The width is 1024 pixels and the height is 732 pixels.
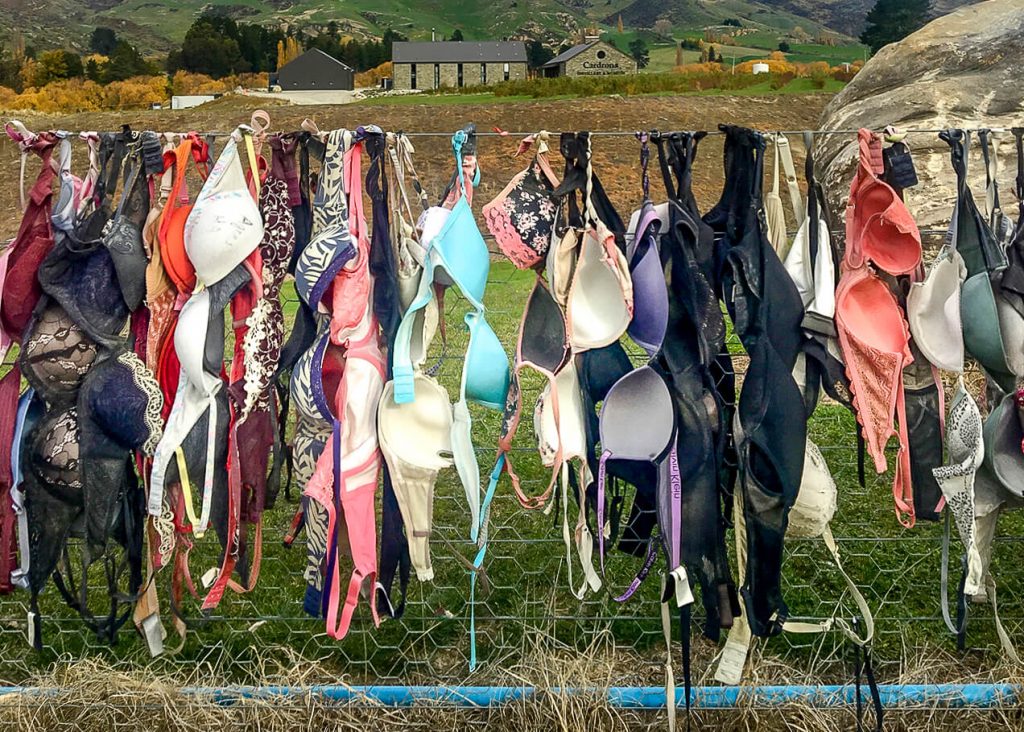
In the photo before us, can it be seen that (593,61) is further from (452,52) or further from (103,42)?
(103,42)

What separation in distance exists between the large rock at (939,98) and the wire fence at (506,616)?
2.19 metres

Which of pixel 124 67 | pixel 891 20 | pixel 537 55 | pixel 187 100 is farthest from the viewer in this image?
pixel 537 55

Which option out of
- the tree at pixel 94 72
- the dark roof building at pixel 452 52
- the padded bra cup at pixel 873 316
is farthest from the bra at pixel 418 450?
the dark roof building at pixel 452 52

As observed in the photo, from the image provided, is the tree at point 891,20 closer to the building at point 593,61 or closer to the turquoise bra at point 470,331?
the building at point 593,61

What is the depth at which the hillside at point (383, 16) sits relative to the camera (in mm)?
129250

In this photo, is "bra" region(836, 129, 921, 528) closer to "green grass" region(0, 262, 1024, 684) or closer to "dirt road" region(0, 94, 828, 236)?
"green grass" region(0, 262, 1024, 684)

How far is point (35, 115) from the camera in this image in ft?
86.0

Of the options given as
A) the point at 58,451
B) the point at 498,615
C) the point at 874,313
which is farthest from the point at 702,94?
the point at 58,451

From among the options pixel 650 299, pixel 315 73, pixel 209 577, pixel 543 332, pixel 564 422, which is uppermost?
pixel 315 73

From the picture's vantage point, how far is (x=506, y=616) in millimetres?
2902

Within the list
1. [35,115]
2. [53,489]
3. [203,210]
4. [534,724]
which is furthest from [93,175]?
[35,115]

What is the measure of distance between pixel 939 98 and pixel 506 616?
14.8 feet

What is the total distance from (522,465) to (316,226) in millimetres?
2335

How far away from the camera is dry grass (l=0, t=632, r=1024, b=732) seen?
2.50 m
